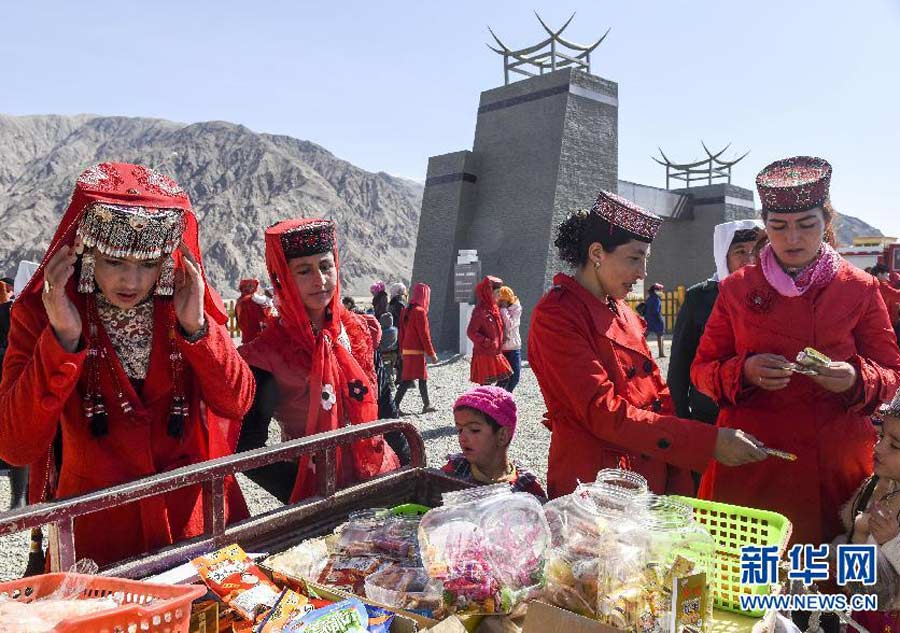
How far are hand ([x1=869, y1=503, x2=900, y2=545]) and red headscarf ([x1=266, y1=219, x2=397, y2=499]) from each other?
165 cm

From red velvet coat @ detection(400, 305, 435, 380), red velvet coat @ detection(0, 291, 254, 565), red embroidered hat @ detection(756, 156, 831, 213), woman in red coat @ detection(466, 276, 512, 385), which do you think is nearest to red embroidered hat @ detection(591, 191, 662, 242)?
red embroidered hat @ detection(756, 156, 831, 213)

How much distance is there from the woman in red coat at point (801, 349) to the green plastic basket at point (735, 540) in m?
0.77

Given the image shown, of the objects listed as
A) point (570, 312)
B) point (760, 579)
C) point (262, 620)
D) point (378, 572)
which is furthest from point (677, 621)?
point (570, 312)

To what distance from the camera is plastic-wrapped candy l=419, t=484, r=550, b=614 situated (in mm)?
1240

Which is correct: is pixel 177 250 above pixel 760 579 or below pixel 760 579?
above

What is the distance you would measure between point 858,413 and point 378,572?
1884 mm

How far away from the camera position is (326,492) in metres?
1.86

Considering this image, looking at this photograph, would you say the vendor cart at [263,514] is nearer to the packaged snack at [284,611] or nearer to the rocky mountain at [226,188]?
the packaged snack at [284,611]

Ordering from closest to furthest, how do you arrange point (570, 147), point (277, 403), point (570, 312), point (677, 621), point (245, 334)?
point (677, 621), point (570, 312), point (277, 403), point (245, 334), point (570, 147)

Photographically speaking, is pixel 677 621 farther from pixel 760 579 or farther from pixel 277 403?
pixel 277 403

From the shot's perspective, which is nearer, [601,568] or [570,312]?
[601,568]

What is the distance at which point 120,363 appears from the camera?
180cm

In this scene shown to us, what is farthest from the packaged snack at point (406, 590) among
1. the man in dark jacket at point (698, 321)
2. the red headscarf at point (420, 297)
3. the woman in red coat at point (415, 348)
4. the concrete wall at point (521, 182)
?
the concrete wall at point (521, 182)

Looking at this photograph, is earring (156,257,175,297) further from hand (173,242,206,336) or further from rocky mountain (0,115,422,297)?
rocky mountain (0,115,422,297)
